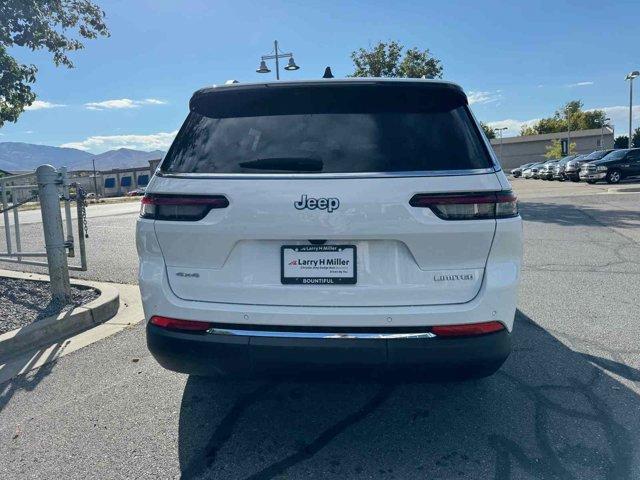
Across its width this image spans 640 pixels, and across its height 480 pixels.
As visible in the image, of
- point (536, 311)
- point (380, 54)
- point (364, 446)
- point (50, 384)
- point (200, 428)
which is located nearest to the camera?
point (364, 446)

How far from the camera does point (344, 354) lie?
2412 millimetres

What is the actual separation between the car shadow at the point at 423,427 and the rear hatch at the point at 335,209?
63 cm

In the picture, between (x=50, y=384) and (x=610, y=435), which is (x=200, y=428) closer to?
(x=50, y=384)

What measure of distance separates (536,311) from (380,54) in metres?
17.4

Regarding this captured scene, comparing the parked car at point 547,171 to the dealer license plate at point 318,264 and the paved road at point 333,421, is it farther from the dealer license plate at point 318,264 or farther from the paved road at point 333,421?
the dealer license plate at point 318,264

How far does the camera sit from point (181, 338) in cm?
257

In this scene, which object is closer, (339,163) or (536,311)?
(339,163)

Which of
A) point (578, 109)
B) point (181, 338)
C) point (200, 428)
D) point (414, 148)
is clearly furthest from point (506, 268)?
point (578, 109)

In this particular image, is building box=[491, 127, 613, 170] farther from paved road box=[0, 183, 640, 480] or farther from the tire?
paved road box=[0, 183, 640, 480]

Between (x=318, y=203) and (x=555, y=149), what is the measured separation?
84161 millimetres

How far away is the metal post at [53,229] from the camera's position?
4.98 meters

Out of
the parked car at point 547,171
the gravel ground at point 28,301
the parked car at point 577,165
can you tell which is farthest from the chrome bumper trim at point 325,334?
the parked car at point 547,171

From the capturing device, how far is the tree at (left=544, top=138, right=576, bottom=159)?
73.7 meters

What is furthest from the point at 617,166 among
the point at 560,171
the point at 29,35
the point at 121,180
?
the point at 121,180
